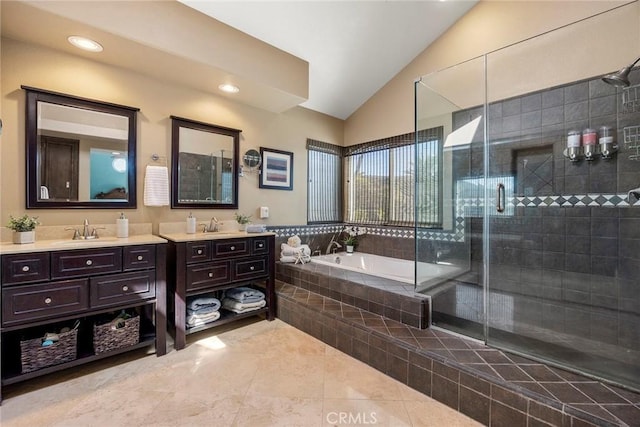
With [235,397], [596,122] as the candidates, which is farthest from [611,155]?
[235,397]

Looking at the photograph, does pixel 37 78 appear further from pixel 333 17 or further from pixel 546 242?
pixel 546 242

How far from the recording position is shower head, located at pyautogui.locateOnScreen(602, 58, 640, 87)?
1.99 meters

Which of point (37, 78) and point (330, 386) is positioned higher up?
point (37, 78)

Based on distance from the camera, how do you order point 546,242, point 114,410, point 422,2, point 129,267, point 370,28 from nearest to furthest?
point 114,410, point 129,267, point 546,242, point 422,2, point 370,28

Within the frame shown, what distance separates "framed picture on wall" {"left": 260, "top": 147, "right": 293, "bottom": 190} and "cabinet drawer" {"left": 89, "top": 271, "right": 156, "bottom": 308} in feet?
5.54

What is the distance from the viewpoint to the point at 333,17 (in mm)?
2672

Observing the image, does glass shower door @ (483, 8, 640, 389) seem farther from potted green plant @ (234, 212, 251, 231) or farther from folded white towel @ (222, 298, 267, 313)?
potted green plant @ (234, 212, 251, 231)

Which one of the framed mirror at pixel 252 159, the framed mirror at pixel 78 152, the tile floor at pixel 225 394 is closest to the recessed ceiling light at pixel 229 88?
the framed mirror at pixel 252 159

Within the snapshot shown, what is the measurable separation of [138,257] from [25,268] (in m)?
0.59

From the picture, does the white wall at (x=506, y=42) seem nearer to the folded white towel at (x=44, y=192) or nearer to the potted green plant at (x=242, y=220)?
the potted green plant at (x=242, y=220)

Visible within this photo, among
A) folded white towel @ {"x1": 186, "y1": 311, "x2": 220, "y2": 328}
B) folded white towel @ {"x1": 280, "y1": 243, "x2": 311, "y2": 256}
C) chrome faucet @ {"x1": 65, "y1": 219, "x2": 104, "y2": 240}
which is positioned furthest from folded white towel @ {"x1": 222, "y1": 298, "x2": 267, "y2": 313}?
chrome faucet @ {"x1": 65, "y1": 219, "x2": 104, "y2": 240}

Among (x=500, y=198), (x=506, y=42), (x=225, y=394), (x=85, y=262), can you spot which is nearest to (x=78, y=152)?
(x=85, y=262)

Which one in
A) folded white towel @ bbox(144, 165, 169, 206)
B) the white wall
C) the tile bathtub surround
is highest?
the white wall

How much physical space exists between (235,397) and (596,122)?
3323mm
